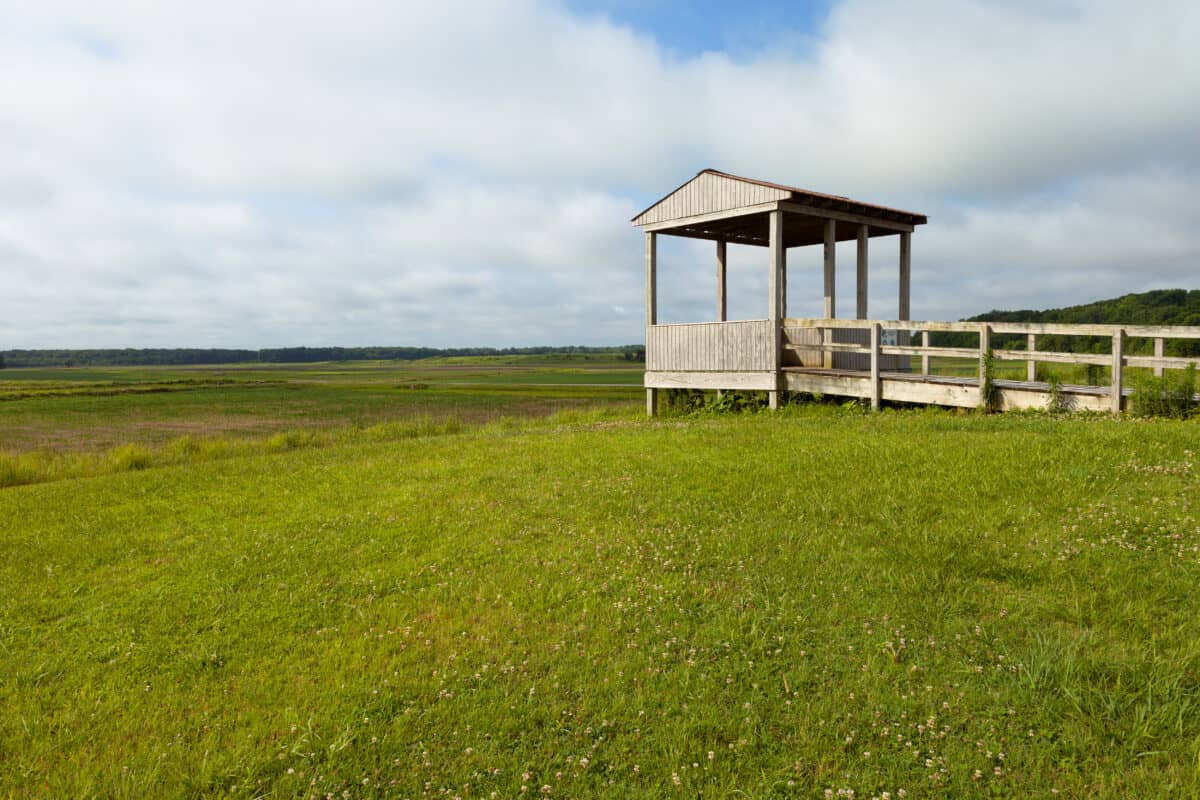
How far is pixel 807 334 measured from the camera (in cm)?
2036

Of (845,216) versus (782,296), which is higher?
(845,216)

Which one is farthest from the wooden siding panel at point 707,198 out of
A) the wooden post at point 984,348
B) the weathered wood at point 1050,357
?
the weathered wood at point 1050,357

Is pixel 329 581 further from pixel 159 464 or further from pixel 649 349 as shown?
pixel 649 349

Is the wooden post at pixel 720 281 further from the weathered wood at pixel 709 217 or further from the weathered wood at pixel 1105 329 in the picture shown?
the weathered wood at pixel 1105 329

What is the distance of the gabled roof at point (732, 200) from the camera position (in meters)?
19.0

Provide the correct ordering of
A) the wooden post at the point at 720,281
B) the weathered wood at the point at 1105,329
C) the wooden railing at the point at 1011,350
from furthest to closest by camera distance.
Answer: the wooden post at the point at 720,281 → the wooden railing at the point at 1011,350 → the weathered wood at the point at 1105,329

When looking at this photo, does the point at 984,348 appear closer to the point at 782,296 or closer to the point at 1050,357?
the point at 1050,357

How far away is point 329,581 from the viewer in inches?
285

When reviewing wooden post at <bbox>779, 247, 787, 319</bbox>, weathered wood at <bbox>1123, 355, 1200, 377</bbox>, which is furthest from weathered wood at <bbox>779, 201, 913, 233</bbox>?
weathered wood at <bbox>1123, 355, 1200, 377</bbox>

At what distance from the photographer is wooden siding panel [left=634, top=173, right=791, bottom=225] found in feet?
63.3

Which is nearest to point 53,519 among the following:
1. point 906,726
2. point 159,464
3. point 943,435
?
point 159,464

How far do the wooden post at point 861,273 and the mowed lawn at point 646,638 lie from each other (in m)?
11.0

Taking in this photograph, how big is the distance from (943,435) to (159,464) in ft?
62.9

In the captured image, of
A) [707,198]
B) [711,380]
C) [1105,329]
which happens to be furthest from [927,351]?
[707,198]
